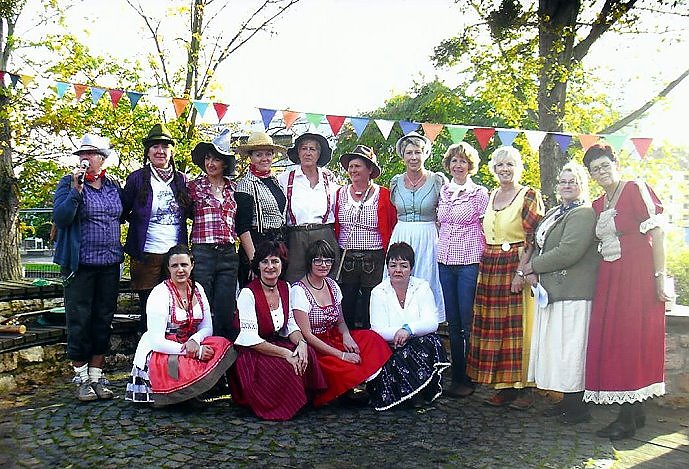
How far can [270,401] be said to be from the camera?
3961 mm

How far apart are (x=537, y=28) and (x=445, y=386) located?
16.7ft

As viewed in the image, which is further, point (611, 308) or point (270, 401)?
point (270, 401)

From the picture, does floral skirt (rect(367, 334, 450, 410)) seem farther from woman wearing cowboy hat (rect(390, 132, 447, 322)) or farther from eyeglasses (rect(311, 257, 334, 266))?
eyeglasses (rect(311, 257, 334, 266))

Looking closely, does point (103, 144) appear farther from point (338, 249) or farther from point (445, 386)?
point (445, 386)

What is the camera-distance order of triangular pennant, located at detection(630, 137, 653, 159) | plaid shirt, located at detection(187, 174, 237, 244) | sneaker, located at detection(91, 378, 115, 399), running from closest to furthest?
sneaker, located at detection(91, 378, 115, 399) < plaid shirt, located at detection(187, 174, 237, 244) < triangular pennant, located at detection(630, 137, 653, 159)

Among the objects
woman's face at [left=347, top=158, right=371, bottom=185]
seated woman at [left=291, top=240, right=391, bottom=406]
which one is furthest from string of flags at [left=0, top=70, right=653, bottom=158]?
seated woman at [left=291, top=240, right=391, bottom=406]

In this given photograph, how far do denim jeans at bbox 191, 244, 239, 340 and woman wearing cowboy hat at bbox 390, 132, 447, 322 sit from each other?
1.20 meters

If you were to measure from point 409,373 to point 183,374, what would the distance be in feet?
4.72

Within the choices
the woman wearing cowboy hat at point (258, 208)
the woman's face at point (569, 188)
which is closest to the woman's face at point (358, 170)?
the woman wearing cowboy hat at point (258, 208)

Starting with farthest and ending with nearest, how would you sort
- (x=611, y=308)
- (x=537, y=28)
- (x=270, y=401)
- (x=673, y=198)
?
1. (x=673, y=198)
2. (x=537, y=28)
3. (x=270, y=401)
4. (x=611, y=308)

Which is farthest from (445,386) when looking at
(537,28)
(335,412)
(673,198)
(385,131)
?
(673,198)

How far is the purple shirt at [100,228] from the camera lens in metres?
4.12

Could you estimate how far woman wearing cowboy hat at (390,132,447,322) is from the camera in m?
4.61

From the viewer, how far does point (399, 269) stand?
4332 millimetres
